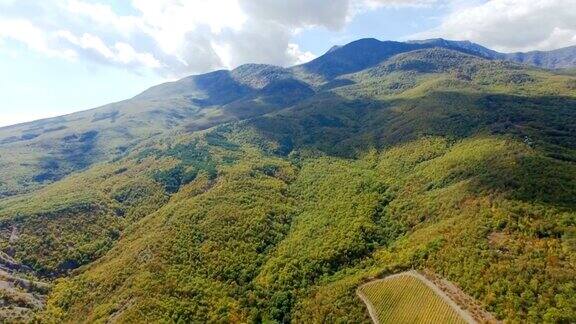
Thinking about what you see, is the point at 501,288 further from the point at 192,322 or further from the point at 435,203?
the point at 192,322

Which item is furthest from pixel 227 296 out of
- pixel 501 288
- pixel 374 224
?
pixel 501 288

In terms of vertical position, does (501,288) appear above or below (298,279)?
above

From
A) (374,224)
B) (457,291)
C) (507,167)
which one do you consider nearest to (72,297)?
(374,224)

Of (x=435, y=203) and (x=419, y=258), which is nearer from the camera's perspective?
(x=419, y=258)

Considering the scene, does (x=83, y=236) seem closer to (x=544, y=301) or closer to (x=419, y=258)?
(x=419, y=258)

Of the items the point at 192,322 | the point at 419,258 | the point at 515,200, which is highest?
the point at 515,200

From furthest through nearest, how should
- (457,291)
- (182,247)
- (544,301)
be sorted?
1. (182,247)
2. (457,291)
3. (544,301)

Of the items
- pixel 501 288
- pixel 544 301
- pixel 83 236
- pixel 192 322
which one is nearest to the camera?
pixel 544 301
